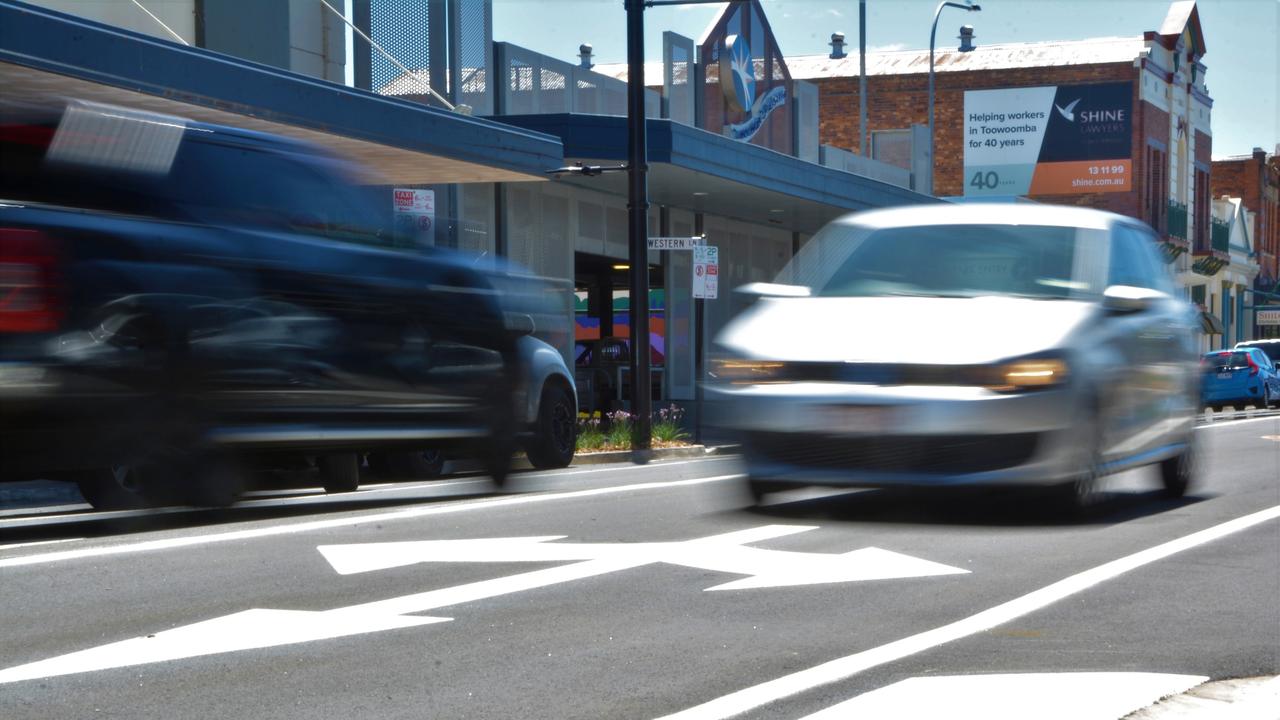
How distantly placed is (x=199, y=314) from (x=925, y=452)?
3.33 feet

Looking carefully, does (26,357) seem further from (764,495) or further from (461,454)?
(764,495)

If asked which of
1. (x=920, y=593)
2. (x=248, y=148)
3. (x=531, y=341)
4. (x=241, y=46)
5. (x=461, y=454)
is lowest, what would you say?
(x=920, y=593)

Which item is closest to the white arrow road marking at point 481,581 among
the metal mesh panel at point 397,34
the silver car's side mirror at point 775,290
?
the metal mesh panel at point 397,34

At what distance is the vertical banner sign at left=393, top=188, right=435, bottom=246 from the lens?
2273mm

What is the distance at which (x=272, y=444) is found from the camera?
1.93 metres

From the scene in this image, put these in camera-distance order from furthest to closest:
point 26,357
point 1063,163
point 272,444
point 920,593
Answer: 1. point 920,593
2. point 1063,163
3. point 272,444
4. point 26,357

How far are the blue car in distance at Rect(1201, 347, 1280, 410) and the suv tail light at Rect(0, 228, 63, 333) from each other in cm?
5056

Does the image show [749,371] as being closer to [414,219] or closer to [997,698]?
[414,219]

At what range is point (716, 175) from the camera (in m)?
34.9

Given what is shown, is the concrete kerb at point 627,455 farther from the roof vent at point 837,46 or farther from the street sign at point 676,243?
the roof vent at point 837,46

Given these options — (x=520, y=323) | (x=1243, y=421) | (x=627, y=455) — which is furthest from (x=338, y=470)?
(x=1243, y=421)

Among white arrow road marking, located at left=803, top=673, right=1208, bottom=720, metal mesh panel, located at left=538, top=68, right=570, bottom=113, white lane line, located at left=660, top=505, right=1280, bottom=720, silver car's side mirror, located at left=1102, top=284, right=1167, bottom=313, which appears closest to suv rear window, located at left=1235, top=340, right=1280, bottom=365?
white lane line, located at left=660, top=505, right=1280, bottom=720

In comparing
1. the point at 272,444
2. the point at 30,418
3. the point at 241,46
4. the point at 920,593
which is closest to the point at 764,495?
the point at 272,444

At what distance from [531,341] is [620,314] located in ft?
167
